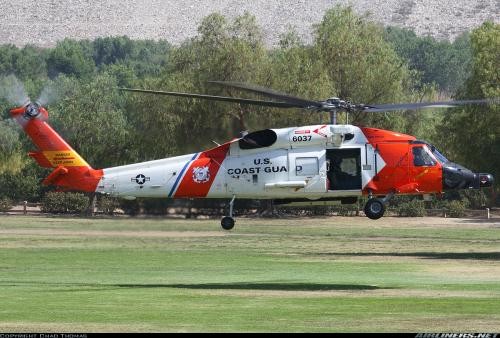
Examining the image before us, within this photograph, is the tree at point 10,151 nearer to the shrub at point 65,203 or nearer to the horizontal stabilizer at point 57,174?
the shrub at point 65,203

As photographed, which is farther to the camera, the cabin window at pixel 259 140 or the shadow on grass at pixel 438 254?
the shadow on grass at pixel 438 254

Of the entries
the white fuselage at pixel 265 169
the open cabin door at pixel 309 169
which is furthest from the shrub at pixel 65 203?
the open cabin door at pixel 309 169

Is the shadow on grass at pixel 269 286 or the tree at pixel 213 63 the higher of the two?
the tree at pixel 213 63

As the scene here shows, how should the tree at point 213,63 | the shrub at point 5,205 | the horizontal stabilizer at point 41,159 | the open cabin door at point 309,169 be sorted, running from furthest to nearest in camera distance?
the shrub at point 5,205 → the tree at point 213,63 → the horizontal stabilizer at point 41,159 → the open cabin door at point 309,169

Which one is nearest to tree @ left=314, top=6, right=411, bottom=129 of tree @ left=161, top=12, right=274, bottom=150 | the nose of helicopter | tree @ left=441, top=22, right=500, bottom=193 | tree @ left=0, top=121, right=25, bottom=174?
tree @ left=161, top=12, right=274, bottom=150

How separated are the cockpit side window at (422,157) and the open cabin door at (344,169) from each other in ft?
6.29

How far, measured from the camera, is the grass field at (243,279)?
37.6 metres

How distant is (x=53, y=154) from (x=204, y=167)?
17.7 ft

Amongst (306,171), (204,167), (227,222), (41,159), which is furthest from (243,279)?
(41,159)

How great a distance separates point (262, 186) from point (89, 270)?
38.0 ft

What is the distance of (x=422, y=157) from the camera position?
156 ft

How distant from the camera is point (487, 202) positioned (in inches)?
4648

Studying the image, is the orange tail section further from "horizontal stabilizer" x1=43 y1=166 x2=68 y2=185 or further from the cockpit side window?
the cockpit side window

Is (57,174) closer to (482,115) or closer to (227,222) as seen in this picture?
(227,222)
